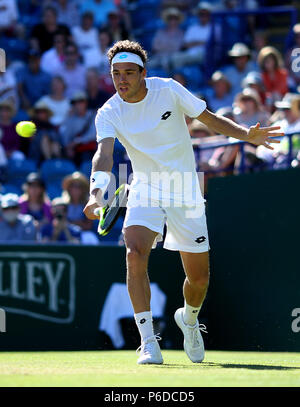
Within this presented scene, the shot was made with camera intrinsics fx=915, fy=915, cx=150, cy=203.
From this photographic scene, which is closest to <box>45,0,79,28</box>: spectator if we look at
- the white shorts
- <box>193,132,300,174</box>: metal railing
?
<box>193,132,300,174</box>: metal railing

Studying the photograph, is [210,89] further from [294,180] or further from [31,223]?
[294,180]

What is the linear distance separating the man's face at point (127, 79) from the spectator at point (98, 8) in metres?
9.82

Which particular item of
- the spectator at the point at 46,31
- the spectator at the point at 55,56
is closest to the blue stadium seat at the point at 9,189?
the spectator at the point at 55,56

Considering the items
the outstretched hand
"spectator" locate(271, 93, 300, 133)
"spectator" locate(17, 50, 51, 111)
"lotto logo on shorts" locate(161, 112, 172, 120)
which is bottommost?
the outstretched hand

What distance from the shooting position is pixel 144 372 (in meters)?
5.49

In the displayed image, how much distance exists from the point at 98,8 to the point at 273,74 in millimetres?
4630

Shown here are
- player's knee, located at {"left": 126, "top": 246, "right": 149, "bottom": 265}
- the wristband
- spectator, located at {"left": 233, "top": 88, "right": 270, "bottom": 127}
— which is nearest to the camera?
the wristband

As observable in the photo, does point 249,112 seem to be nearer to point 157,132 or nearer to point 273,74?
point 273,74

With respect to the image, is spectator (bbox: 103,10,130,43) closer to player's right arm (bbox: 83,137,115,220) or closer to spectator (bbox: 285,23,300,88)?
spectator (bbox: 285,23,300,88)

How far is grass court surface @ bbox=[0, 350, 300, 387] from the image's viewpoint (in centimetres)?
488

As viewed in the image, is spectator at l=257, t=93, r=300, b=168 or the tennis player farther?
spectator at l=257, t=93, r=300, b=168

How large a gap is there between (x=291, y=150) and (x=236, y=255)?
141 cm

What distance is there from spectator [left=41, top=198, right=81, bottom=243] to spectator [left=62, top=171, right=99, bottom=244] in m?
0.24

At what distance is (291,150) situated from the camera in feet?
29.0
